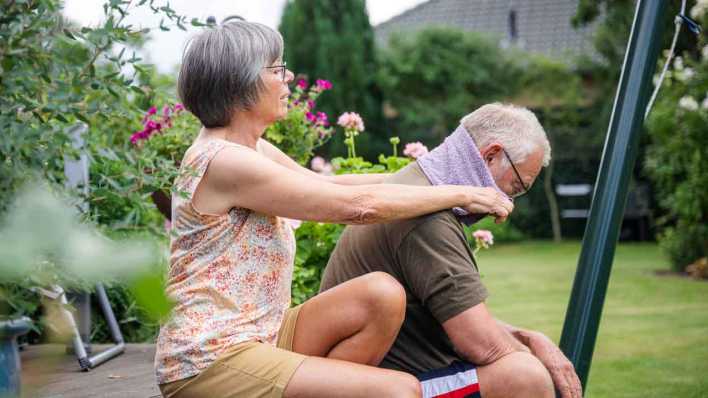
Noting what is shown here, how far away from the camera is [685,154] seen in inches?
458

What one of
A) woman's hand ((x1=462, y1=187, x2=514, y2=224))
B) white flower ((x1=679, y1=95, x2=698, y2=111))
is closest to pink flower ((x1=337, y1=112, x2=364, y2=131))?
woman's hand ((x1=462, y1=187, x2=514, y2=224))

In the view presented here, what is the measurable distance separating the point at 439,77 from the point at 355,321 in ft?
59.5

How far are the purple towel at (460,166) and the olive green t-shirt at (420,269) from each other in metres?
0.05

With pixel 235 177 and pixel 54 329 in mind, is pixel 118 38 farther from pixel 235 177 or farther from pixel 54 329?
pixel 54 329

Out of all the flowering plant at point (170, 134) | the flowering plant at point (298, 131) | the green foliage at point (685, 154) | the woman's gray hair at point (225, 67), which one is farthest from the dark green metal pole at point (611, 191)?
the green foliage at point (685, 154)

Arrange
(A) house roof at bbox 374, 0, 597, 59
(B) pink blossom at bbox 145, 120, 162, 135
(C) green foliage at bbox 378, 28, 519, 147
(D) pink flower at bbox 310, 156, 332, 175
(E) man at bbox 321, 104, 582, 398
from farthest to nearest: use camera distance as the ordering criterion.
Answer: (A) house roof at bbox 374, 0, 597, 59, (C) green foliage at bbox 378, 28, 519, 147, (D) pink flower at bbox 310, 156, 332, 175, (B) pink blossom at bbox 145, 120, 162, 135, (E) man at bbox 321, 104, 582, 398

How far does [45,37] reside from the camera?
1476 mm

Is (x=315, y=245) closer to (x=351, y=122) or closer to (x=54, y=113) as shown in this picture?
(x=351, y=122)

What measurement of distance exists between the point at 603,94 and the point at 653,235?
3546mm

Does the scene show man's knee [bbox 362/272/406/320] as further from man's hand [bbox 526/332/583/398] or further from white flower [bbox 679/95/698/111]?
white flower [bbox 679/95/698/111]

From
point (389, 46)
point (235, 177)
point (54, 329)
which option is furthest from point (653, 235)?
point (54, 329)

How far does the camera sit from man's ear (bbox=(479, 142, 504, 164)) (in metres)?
2.60

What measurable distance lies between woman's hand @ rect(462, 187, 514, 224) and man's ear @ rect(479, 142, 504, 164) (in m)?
0.13

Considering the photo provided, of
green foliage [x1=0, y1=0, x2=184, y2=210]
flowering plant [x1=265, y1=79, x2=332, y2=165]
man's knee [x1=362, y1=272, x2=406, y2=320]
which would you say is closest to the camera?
green foliage [x1=0, y1=0, x2=184, y2=210]
